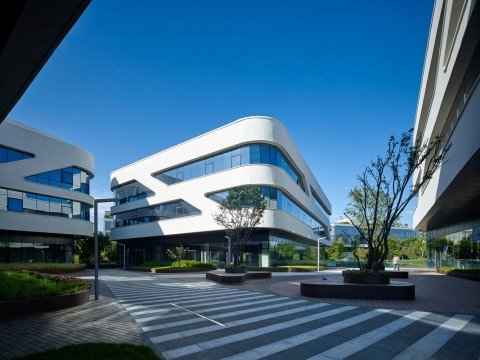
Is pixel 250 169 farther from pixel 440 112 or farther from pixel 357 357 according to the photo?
pixel 357 357

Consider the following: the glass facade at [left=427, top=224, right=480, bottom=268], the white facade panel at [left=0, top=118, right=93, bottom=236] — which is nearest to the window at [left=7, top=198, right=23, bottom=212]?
the white facade panel at [left=0, top=118, right=93, bottom=236]

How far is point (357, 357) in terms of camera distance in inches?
281

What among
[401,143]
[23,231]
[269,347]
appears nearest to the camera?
[269,347]

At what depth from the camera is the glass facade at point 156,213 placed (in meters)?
46.4

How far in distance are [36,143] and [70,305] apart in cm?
3105

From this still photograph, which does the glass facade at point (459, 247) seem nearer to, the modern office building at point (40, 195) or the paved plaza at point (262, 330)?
the paved plaza at point (262, 330)

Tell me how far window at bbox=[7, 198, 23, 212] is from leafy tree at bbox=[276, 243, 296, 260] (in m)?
27.8

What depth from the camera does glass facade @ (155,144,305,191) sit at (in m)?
39.1

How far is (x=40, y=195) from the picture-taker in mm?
38688

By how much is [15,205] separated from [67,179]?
7.26 metres

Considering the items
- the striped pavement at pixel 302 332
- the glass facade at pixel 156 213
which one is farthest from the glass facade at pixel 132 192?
the striped pavement at pixel 302 332

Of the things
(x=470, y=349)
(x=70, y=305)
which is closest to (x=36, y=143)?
(x=70, y=305)

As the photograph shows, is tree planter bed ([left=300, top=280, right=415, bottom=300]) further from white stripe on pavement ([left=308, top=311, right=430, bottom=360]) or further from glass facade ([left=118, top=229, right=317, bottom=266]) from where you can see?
glass facade ([left=118, top=229, right=317, bottom=266])

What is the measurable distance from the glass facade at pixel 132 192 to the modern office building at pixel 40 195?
1014cm
